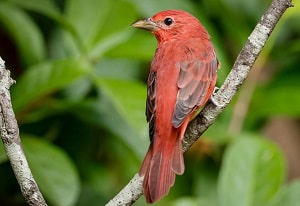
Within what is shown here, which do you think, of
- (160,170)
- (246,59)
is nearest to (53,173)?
(160,170)

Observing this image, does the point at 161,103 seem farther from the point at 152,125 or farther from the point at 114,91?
the point at 114,91

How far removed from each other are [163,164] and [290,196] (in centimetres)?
105

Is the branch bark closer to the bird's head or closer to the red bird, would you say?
the red bird

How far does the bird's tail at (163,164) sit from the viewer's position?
3.17 metres

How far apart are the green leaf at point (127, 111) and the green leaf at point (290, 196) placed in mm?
767

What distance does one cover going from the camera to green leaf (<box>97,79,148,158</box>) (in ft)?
13.7

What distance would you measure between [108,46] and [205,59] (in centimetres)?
101

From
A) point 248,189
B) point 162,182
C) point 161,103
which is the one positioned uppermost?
point 161,103

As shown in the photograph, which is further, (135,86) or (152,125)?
(135,86)

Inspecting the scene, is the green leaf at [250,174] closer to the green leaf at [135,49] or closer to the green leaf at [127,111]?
the green leaf at [127,111]

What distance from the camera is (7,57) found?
5520 millimetres

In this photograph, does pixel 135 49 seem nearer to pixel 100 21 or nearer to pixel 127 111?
pixel 100 21

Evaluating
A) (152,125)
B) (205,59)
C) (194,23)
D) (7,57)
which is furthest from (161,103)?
(7,57)

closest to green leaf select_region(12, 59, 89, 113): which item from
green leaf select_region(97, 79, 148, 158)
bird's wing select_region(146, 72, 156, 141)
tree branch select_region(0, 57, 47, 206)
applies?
green leaf select_region(97, 79, 148, 158)
